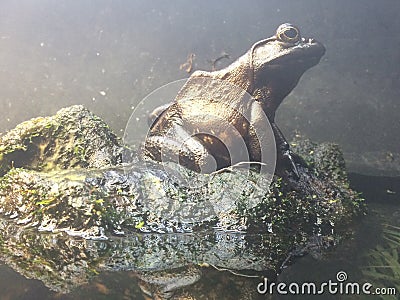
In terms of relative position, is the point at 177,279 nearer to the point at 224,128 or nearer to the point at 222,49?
the point at 224,128

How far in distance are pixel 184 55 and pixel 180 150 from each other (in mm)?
3163

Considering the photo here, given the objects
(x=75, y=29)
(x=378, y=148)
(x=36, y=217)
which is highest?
(x=75, y=29)

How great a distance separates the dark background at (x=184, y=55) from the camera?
5.38 m

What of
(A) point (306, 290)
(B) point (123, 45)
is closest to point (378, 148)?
(B) point (123, 45)

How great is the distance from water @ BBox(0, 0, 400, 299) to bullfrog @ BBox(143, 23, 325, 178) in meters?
2.58

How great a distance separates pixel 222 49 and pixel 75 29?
7.26ft

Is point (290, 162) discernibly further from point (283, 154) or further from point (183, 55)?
point (183, 55)

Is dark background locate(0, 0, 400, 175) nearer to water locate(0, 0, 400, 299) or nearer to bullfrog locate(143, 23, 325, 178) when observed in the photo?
water locate(0, 0, 400, 299)

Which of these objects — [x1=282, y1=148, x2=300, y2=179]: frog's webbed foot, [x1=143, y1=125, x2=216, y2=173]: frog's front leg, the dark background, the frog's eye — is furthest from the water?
the frog's eye

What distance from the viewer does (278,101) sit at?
10.0ft

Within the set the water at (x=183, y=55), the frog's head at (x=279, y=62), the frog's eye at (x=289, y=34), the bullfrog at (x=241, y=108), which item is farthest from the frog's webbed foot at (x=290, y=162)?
the water at (x=183, y=55)

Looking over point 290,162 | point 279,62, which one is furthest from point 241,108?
point 290,162

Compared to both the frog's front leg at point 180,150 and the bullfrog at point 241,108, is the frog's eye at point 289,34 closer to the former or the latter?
the bullfrog at point 241,108

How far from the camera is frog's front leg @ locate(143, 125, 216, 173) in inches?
112
